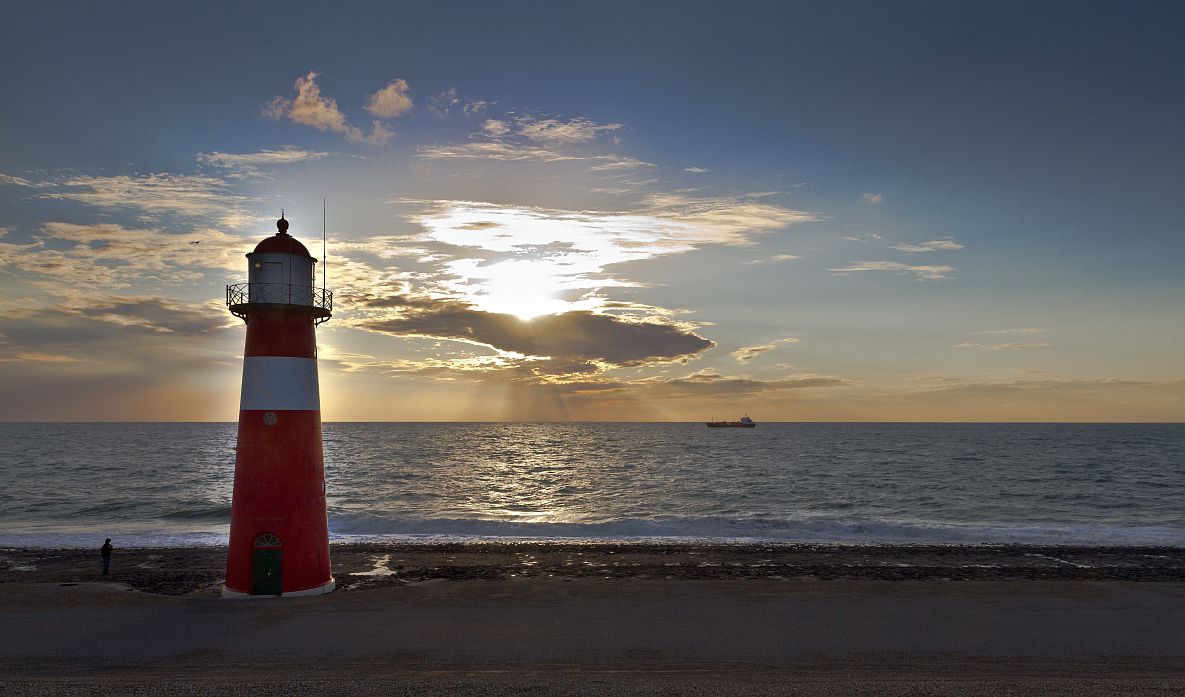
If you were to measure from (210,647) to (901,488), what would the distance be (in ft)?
173

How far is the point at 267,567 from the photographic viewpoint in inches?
724

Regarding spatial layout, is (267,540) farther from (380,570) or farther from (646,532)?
(646,532)

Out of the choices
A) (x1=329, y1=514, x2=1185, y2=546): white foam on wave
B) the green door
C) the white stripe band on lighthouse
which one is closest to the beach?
the green door

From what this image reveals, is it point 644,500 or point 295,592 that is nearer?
point 295,592

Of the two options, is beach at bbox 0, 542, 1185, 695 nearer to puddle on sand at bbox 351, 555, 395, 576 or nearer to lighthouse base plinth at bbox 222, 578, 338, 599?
puddle on sand at bbox 351, 555, 395, 576

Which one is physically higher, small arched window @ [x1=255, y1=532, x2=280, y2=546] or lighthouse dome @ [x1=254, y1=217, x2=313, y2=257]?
lighthouse dome @ [x1=254, y1=217, x2=313, y2=257]

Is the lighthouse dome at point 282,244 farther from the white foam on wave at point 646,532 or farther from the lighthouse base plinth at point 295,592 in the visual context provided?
the white foam on wave at point 646,532

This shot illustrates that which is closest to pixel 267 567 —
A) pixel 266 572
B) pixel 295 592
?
pixel 266 572

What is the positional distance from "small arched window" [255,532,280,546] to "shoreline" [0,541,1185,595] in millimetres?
3429

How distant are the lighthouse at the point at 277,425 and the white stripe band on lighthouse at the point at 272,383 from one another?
0.08ft

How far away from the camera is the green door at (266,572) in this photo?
1836 cm

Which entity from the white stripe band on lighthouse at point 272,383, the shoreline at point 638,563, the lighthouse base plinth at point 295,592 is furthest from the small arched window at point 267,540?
the shoreline at point 638,563

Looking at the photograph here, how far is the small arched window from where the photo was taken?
18203mm

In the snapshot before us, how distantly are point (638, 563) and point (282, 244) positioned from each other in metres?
15.6
